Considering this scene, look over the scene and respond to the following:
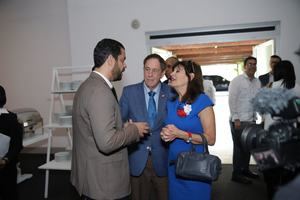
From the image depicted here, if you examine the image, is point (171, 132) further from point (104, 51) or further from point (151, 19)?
point (151, 19)

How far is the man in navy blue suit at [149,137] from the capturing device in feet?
6.89

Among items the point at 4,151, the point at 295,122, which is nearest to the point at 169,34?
the point at 4,151

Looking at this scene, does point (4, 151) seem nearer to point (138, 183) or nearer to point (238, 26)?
point (138, 183)

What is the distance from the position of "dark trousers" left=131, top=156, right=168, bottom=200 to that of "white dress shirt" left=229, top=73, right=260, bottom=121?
181cm

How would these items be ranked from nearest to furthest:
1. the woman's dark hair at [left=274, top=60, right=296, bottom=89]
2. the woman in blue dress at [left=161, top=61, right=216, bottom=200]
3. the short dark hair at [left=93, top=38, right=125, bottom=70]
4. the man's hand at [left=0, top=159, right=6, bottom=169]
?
the short dark hair at [left=93, top=38, right=125, bottom=70], the woman in blue dress at [left=161, top=61, right=216, bottom=200], the man's hand at [left=0, top=159, right=6, bottom=169], the woman's dark hair at [left=274, top=60, right=296, bottom=89]

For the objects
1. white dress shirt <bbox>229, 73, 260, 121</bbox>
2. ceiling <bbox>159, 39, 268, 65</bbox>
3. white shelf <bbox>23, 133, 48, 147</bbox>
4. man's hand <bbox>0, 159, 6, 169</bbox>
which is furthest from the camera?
ceiling <bbox>159, 39, 268, 65</bbox>

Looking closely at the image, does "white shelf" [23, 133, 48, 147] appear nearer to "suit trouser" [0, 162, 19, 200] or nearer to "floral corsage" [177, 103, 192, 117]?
"suit trouser" [0, 162, 19, 200]

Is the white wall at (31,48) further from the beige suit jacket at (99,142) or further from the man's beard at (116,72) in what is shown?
the beige suit jacket at (99,142)

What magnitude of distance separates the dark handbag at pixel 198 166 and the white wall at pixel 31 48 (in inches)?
157

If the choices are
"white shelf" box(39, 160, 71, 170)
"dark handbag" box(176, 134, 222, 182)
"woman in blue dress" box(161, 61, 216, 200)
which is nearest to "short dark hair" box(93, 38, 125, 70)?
"woman in blue dress" box(161, 61, 216, 200)

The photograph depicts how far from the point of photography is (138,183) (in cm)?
215

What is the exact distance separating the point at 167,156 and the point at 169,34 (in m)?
2.40

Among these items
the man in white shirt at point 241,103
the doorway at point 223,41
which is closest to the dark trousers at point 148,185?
the man in white shirt at point 241,103

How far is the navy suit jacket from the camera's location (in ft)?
6.88
